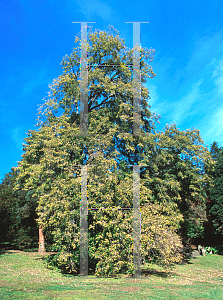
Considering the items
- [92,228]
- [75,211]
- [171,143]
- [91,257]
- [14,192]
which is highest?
[171,143]

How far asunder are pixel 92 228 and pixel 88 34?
11.5 metres

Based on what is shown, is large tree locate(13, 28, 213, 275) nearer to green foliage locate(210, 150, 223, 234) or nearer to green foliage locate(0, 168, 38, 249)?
green foliage locate(0, 168, 38, 249)

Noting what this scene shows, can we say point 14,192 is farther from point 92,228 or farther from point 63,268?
point 92,228

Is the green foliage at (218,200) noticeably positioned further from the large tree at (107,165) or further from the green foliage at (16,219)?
the green foliage at (16,219)

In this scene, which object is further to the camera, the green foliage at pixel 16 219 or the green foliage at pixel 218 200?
the green foliage at pixel 218 200

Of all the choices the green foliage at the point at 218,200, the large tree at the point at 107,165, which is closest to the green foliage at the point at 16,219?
the large tree at the point at 107,165

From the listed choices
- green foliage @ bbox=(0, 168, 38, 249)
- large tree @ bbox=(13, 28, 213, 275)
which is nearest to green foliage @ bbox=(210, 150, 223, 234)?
large tree @ bbox=(13, 28, 213, 275)

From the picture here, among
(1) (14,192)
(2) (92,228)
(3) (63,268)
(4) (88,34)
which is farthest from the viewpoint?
(1) (14,192)

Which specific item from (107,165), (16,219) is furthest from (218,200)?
(16,219)

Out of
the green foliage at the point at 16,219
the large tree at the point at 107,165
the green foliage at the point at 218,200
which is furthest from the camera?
the green foliage at the point at 218,200

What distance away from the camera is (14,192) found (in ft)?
71.4

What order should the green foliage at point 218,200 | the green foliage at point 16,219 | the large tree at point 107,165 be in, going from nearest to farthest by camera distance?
the large tree at point 107,165 < the green foliage at point 16,219 < the green foliage at point 218,200

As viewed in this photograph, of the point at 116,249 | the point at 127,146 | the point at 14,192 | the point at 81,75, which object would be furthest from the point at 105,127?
the point at 14,192

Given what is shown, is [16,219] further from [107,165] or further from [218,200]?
[218,200]
